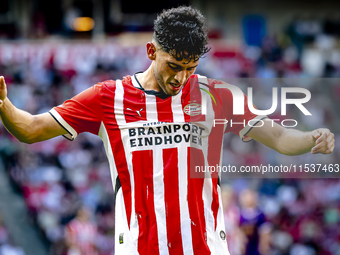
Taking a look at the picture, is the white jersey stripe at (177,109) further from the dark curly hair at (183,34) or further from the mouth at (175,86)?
the dark curly hair at (183,34)

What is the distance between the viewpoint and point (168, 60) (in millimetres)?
2338

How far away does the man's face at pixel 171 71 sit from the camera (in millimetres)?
2330

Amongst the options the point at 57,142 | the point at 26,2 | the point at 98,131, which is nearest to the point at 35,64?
the point at 57,142

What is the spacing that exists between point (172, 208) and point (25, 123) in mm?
933

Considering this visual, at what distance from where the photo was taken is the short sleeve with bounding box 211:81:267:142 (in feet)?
8.40

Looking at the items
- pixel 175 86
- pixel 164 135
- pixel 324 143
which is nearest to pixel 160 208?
pixel 164 135

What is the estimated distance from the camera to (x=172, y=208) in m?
2.38

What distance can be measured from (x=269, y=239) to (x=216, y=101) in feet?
15.5

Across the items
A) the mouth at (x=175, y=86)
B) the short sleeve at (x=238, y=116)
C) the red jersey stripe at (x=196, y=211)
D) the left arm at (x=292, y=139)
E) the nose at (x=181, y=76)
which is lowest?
the red jersey stripe at (x=196, y=211)

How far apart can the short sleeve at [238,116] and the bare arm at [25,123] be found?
0.96 metres

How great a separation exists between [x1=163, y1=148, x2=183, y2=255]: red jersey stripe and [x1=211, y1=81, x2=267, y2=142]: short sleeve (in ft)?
1.52

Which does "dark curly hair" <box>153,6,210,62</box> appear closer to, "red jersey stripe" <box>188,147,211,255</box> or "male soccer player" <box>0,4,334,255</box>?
"male soccer player" <box>0,4,334,255</box>

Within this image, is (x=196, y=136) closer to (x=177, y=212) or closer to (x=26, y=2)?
(x=177, y=212)

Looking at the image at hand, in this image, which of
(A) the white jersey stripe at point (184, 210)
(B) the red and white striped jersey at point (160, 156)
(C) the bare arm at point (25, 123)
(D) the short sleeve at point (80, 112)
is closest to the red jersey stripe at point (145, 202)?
(B) the red and white striped jersey at point (160, 156)
